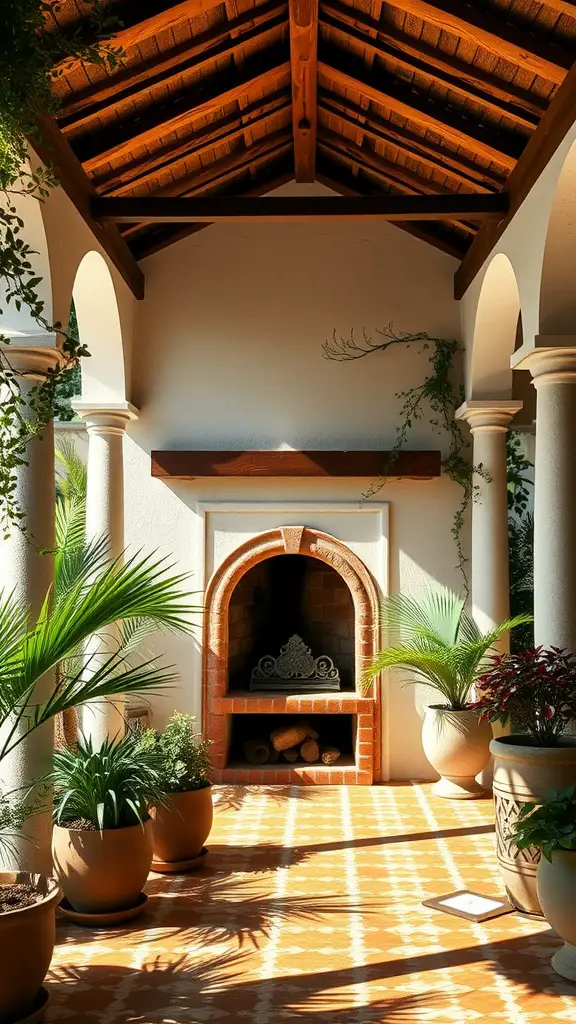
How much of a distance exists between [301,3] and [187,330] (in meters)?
3.71

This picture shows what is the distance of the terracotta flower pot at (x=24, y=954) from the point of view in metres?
3.63

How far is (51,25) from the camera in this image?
4.86 meters

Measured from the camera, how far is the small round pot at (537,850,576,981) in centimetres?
420

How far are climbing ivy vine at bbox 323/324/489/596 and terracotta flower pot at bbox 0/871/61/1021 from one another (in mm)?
5464

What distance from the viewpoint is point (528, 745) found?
5195 millimetres

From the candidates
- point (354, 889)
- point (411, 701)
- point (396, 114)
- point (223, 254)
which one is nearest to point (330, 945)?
point (354, 889)

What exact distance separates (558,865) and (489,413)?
461 cm

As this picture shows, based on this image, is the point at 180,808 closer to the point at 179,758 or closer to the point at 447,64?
the point at 179,758

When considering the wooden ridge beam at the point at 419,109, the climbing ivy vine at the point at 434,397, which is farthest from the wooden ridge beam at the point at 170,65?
the climbing ivy vine at the point at 434,397

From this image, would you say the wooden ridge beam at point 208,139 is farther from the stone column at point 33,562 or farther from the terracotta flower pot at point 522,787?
the terracotta flower pot at point 522,787

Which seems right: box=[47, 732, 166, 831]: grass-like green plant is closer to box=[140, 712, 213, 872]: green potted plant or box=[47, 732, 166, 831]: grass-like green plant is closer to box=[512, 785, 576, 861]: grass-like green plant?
box=[140, 712, 213, 872]: green potted plant

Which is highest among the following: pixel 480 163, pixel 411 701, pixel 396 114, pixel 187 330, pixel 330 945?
pixel 396 114

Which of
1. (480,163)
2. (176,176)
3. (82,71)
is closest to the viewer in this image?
(82,71)

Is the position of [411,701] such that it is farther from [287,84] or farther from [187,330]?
[287,84]
